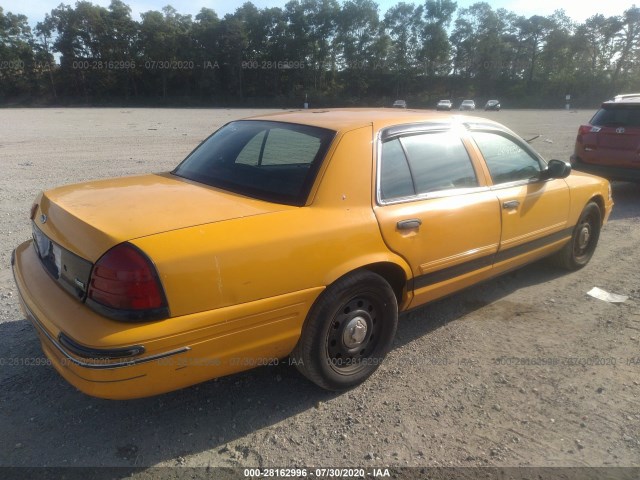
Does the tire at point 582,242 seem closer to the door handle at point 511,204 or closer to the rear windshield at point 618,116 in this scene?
the door handle at point 511,204

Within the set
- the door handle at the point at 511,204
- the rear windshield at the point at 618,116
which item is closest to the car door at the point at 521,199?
the door handle at the point at 511,204

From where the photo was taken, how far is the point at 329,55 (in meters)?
78.0

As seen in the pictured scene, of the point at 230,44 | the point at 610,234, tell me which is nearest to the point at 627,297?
the point at 610,234

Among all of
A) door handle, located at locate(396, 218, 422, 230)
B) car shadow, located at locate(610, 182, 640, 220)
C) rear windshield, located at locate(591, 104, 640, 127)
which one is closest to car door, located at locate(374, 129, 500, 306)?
door handle, located at locate(396, 218, 422, 230)

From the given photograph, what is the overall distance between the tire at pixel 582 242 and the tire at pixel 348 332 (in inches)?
101

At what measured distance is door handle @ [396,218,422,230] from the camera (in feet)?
9.47

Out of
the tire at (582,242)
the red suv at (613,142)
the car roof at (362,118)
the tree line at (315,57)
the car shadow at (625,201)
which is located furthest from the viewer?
the tree line at (315,57)

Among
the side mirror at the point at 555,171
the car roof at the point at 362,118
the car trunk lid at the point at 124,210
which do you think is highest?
the car roof at the point at 362,118

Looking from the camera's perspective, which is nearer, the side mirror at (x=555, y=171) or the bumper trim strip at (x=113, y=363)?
the bumper trim strip at (x=113, y=363)

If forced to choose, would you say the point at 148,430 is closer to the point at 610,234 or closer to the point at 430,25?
the point at 610,234

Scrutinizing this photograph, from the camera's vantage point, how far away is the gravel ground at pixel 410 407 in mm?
2387

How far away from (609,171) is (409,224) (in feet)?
21.6

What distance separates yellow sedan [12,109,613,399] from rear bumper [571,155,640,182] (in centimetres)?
475

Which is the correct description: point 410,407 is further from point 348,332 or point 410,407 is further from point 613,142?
point 613,142
